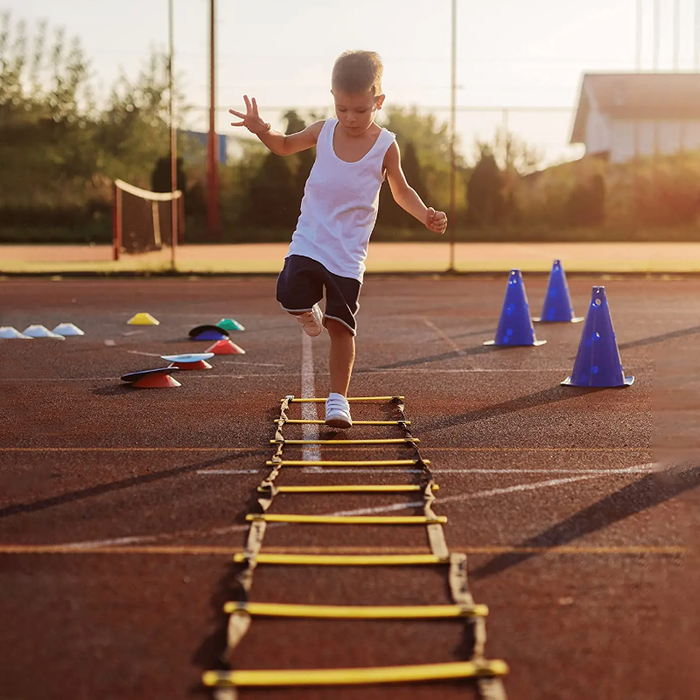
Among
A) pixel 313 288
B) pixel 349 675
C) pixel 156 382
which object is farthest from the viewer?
pixel 156 382

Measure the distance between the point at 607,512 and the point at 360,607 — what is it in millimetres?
1672

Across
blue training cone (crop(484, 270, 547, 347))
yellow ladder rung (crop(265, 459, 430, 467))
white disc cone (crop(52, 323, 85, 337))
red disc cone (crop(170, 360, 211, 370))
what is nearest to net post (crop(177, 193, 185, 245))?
white disc cone (crop(52, 323, 85, 337))

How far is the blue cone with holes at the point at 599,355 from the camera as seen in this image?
9109mm

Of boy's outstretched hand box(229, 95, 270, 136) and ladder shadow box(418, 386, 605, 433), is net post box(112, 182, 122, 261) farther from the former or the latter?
boy's outstretched hand box(229, 95, 270, 136)

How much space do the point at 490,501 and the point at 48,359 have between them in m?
6.46

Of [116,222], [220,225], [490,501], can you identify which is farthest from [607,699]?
[220,225]

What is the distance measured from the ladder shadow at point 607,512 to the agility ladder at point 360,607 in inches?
6.4

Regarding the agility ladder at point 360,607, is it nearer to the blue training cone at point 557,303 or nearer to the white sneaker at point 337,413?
the white sneaker at point 337,413

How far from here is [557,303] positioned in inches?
577

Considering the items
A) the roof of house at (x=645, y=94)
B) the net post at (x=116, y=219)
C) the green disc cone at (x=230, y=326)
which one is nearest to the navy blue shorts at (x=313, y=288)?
the green disc cone at (x=230, y=326)

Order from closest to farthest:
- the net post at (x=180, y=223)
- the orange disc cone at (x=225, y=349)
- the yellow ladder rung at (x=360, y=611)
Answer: the yellow ladder rung at (x=360, y=611)
the orange disc cone at (x=225, y=349)
the net post at (x=180, y=223)

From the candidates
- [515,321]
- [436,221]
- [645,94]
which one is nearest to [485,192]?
[645,94]

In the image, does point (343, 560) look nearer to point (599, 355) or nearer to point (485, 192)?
point (599, 355)

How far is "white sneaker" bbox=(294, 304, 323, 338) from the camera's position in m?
7.18
